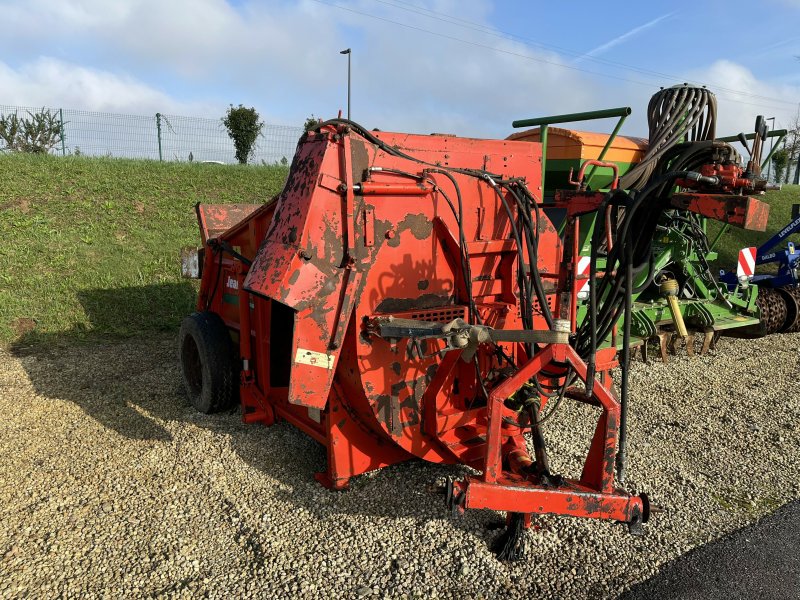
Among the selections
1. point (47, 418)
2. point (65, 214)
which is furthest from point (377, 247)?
point (65, 214)

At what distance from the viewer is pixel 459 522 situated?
10.7ft

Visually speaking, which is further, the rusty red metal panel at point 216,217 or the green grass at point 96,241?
the green grass at point 96,241

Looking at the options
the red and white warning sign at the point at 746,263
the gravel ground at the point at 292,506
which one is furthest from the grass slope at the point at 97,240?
the red and white warning sign at the point at 746,263

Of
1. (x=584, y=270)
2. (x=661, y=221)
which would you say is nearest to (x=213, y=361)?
(x=584, y=270)

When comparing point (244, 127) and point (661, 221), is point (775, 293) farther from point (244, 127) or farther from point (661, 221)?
point (244, 127)

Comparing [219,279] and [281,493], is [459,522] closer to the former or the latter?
[281,493]

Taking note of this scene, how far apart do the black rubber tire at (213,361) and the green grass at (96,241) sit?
9.54 ft

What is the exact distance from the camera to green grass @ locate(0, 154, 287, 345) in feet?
24.4

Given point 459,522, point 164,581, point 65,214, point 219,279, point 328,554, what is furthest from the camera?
point 65,214

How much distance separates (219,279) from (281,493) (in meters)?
2.08

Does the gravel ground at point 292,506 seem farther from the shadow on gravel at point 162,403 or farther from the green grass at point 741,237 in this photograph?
the green grass at point 741,237

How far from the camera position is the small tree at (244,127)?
16375mm

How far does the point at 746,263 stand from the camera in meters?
7.35

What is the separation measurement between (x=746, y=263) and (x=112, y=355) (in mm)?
7297
